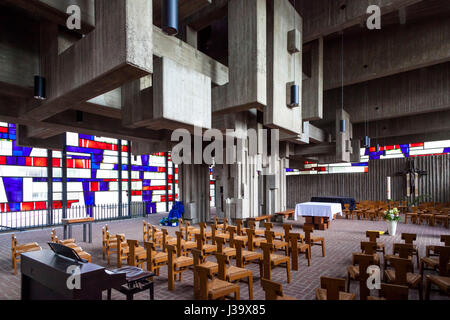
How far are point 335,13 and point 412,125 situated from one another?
34.3 ft

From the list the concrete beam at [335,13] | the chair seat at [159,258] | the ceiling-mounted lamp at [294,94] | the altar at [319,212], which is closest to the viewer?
the chair seat at [159,258]

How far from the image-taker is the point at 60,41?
5.04 meters

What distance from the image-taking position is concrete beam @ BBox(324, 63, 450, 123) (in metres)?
11.0

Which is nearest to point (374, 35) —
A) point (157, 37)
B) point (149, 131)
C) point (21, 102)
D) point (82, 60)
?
point (157, 37)

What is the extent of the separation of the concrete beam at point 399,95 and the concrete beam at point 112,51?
11.9 m

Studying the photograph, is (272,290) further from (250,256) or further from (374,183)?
(374,183)

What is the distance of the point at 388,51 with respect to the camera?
914 cm

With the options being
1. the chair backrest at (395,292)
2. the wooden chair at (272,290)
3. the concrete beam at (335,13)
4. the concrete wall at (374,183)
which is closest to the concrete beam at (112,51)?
the wooden chair at (272,290)

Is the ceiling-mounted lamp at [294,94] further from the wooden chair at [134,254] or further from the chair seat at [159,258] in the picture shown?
the wooden chair at [134,254]

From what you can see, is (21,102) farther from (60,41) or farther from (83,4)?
(83,4)

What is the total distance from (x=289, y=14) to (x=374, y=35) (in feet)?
13.4

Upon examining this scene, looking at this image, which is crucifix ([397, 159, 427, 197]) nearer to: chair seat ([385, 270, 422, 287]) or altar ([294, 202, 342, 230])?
altar ([294, 202, 342, 230])

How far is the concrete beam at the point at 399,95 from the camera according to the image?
36.2ft

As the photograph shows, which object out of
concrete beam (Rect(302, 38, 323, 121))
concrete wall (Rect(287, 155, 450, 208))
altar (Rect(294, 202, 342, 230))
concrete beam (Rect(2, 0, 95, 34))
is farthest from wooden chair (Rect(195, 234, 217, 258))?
concrete wall (Rect(287, 155, 450, 208))
